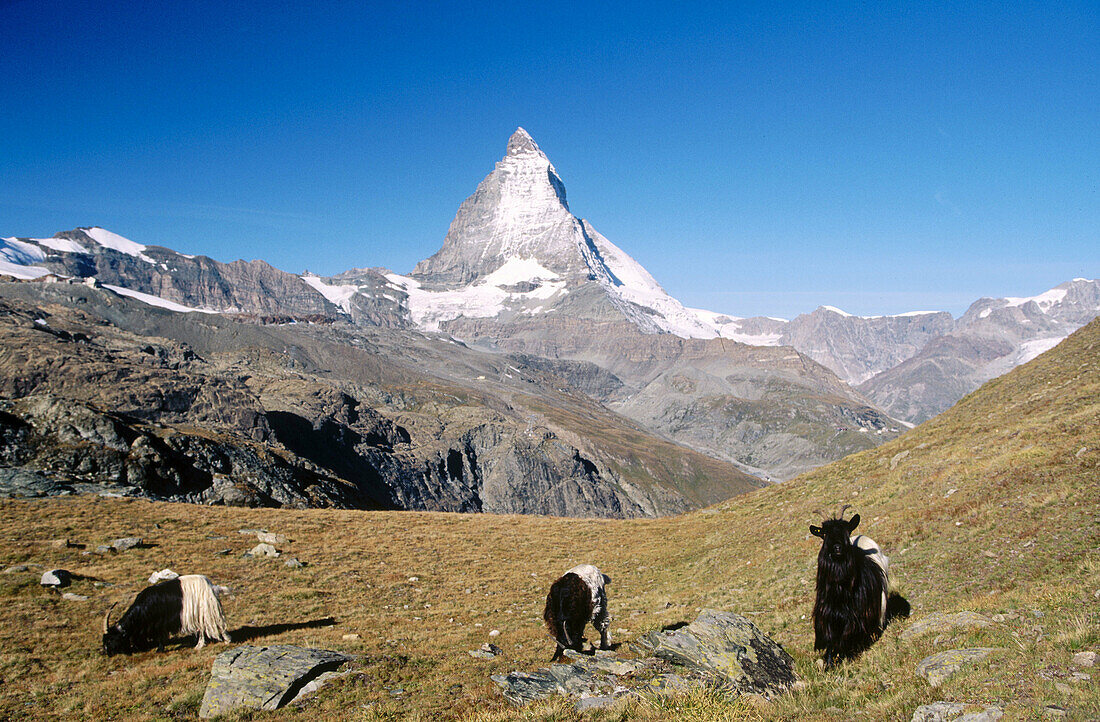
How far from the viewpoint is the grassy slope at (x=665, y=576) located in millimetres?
9703

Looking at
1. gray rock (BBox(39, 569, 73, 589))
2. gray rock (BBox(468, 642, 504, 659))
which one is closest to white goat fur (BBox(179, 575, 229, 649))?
gray rock (BBox(39, 569, 73, 589))

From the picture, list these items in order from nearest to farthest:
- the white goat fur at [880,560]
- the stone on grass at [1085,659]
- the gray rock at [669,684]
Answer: the stone on grass at [1085,659] < the gray rock at [669,684] < the white goat fur at [880,560]

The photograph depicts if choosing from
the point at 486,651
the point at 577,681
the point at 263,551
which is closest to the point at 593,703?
the point at 577,681

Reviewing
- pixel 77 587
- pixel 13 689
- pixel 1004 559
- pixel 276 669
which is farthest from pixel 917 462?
pixel 77 587

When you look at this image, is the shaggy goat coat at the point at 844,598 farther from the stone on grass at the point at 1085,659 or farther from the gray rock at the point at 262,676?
the gray rock at the point at 262,676

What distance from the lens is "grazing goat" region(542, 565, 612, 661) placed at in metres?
14.8

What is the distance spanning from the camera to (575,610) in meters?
15.0

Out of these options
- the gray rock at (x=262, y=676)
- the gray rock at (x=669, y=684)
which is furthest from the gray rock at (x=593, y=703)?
the gray rock at (x=262, y=676)

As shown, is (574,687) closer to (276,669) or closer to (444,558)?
(276,669)

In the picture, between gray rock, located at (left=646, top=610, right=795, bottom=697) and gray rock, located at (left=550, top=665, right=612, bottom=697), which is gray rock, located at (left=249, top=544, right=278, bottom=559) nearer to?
gray rock, located at (left=550, top=665, right=612, bottom=697)

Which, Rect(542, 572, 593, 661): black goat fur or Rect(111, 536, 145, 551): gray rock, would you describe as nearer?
Rect(542, 572, 593, 661): black goat fur

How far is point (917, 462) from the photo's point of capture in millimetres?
26109

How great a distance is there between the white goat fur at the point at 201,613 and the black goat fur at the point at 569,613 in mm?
10218

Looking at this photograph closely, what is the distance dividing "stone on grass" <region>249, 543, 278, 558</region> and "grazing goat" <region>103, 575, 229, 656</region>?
9.19 m
